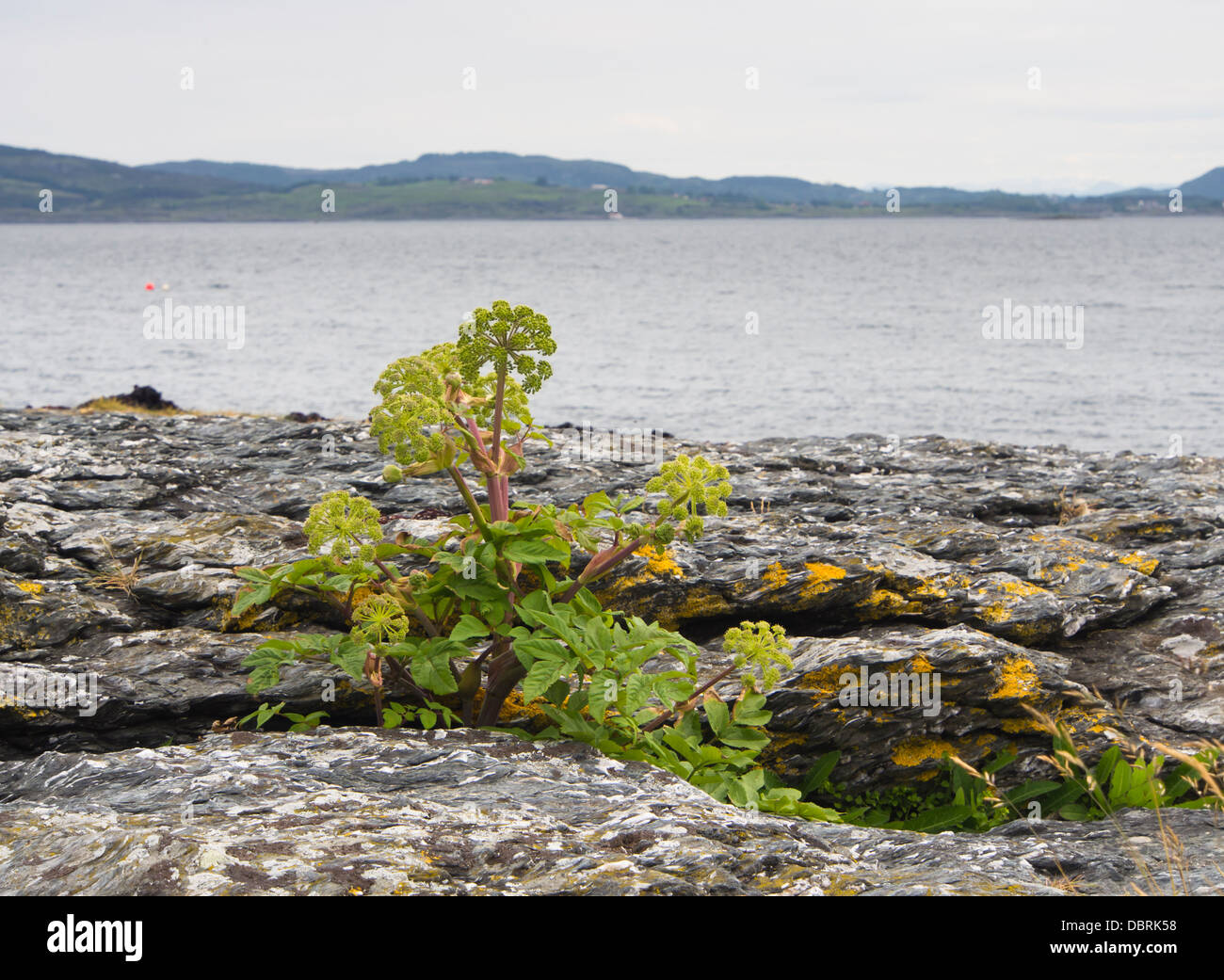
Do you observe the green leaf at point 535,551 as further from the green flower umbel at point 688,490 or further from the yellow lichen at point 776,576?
the yellow lichen at point 776,576

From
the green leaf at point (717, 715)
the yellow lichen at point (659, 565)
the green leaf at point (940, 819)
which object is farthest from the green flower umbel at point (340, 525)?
the green leaf at point (940, 819)

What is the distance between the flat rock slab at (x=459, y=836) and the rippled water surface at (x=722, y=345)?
32694mm

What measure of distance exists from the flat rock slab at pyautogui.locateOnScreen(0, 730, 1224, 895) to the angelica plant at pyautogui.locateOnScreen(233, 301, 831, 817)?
1.26 feet

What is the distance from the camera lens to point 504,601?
17.5 feet

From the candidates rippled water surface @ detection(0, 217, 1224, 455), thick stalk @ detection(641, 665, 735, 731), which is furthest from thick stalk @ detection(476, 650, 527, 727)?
rippled water surface @ detection(0, 217, 1224, 455)

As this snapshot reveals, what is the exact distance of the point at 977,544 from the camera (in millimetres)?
8617

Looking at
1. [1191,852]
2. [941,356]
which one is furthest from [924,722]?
[941,356]

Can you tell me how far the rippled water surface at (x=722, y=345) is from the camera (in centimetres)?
4219

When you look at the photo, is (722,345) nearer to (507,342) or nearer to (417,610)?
(507,342)

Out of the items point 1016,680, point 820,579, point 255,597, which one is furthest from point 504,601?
point 1016,680

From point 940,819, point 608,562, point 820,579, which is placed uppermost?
point 608,562

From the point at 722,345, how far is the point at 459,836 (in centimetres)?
6261

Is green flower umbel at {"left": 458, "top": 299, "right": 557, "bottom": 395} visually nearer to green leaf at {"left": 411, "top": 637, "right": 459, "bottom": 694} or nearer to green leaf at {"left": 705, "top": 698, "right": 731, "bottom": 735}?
green leaf at {"left": 411, "top": 637, "right": 459, "bottom": 694}

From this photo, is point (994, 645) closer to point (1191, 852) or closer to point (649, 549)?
point (1191, 852)
